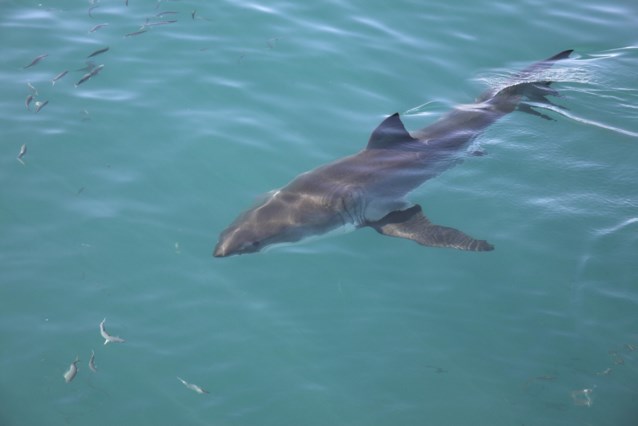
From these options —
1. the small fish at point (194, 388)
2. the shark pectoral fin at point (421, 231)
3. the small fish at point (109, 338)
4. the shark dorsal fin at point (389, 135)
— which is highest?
the shark dorsal fin at point (389, 135)

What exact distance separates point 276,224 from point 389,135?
1801 millimetres

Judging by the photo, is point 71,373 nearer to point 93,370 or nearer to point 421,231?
point 93,370

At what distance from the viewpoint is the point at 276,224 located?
21.2ft

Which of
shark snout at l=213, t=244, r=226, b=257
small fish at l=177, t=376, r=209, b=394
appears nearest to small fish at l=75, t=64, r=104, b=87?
shark snout at l=213, t=244, r=226, b=257

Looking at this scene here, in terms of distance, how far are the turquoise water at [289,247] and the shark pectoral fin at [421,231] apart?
0.21 m

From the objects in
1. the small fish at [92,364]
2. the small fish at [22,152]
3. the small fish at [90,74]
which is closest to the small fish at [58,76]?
the small fish at [90,74]

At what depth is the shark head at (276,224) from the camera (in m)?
6.27

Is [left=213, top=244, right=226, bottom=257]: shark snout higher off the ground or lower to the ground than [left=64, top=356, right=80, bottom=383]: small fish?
higher

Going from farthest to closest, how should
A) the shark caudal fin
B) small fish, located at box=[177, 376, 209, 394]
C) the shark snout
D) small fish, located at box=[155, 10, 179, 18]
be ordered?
small fish, located at box=[155, 10, 179, 18]
the shark caudal fin
the shark snout
small fish, located at box=[177, 376, 209, 394]

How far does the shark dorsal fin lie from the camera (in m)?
6.98

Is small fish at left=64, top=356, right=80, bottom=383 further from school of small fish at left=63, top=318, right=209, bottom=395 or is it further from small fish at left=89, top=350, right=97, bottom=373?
small fish at left=89, top=350, right=97, bottom=373

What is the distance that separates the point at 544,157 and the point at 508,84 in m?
1.59

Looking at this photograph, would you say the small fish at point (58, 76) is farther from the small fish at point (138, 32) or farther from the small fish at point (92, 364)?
the small fish at point (92, 364)

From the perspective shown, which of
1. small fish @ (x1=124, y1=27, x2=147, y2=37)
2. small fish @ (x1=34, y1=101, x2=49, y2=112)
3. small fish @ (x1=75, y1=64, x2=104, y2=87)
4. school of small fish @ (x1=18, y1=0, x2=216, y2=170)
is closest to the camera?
small fish @ (x1=34, y1=101, x2=49, y2=112)
